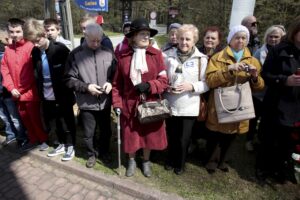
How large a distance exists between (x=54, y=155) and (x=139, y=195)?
157 cm

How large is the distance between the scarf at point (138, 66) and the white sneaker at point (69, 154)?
1.68 m

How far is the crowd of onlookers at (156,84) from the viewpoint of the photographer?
3.05 meters

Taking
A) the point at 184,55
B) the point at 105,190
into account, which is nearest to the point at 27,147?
the point at 105,190

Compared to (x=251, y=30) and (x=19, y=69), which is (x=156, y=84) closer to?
(x=19, y=69)

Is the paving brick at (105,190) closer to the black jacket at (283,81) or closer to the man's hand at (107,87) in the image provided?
the man's hand at (107,87)

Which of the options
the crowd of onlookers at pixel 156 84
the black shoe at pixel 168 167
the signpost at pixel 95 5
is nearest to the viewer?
the crowd of onlookers at pixel 156 84

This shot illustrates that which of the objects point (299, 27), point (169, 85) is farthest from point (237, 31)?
point (169, 85)

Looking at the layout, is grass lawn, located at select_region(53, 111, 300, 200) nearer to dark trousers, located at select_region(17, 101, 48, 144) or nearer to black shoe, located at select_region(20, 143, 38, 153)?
dark trousers, located at select_region(17, 101, 48, 144)

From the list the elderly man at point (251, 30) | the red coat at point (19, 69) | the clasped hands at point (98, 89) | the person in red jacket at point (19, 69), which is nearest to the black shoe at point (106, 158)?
the clasped hands at point (98, 89)

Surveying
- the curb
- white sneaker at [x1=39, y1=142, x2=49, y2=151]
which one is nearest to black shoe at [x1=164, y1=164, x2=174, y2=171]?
the curb

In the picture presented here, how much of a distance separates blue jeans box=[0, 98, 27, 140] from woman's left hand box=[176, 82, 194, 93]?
2.67 meters

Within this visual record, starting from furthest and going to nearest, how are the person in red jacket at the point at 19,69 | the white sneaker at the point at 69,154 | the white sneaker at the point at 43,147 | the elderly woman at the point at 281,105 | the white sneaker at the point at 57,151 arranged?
1. the white sneaker at the point at 43,147
2. the white sneaker at the point at 57,151
3. the white sneaker at the point at 69,154
4. the person in red jacket at the point at 19,69
5. the elderly woman at the point at 281,105

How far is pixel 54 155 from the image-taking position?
13.3 ft

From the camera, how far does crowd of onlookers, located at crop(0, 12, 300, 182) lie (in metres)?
3.05
